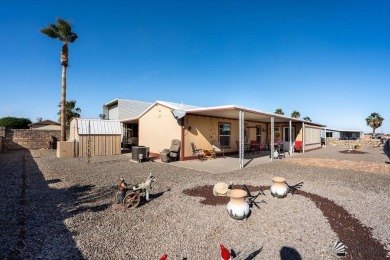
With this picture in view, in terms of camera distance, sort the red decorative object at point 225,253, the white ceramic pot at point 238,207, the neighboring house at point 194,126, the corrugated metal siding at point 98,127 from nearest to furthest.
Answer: the red decorative object at point 225,253, the white ceramic pot at point 238,207, the neighboring house at point 194,126, the corrugated metal siding at point 98,127

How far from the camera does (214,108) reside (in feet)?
36.3

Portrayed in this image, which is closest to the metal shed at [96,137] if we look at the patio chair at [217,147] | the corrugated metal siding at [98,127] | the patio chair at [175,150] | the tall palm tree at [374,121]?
the corrugated metal siding at [98,127]

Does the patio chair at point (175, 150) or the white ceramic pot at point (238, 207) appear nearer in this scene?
the white ceramic pot at point (238, 207)

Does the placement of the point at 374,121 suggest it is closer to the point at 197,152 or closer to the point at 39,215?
the point at 197,152

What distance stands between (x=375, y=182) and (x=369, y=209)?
3.68 metres

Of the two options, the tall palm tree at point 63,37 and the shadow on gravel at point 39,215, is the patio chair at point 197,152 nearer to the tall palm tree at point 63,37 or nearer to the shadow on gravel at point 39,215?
the shadow on gravel at point 39,215

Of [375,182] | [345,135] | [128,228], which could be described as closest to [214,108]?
[375,182]

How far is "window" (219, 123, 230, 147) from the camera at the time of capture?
15.6 m

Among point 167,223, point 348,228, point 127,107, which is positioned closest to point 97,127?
point 127,107

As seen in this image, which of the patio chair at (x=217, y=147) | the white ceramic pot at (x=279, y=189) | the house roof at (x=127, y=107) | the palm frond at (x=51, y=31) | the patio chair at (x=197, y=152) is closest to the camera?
the white ceramic pot at (x=279, y=189)

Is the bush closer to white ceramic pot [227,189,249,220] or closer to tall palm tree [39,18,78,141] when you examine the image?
tall palm tree [39,18,78,141]

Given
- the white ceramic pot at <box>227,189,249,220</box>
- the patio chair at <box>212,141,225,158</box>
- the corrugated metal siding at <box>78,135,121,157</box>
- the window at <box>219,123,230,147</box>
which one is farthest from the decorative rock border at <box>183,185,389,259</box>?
the corrugated metal siding at <box>78,135,121,157</box>

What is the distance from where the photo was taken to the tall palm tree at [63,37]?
17938 mm

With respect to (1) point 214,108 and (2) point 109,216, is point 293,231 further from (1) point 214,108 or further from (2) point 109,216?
(1) point 214,108
